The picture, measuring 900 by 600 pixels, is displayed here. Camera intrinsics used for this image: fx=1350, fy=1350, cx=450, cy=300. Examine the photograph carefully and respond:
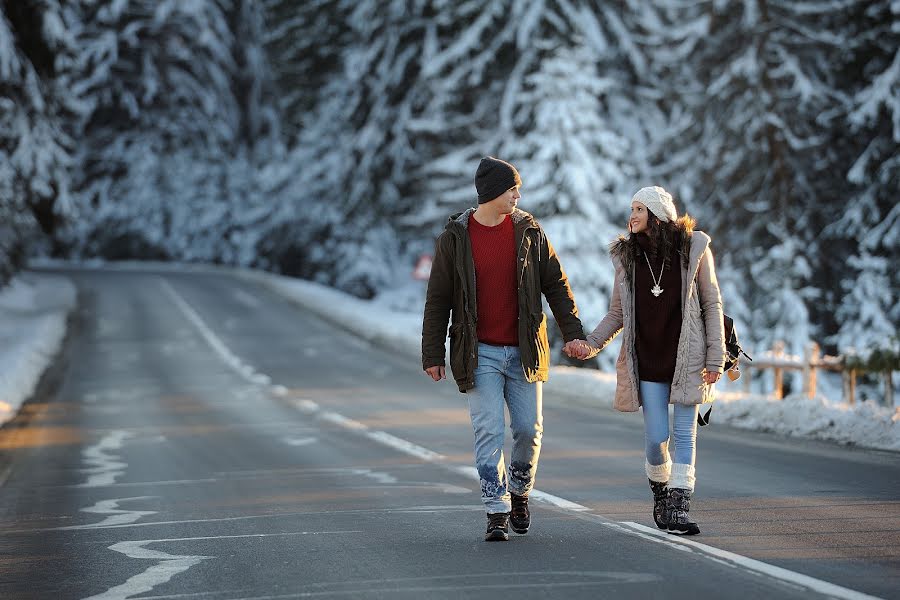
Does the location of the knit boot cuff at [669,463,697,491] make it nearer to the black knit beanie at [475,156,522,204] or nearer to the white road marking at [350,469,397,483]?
the black knit beanie at [475,156,522,204]

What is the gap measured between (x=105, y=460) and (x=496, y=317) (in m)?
7.08

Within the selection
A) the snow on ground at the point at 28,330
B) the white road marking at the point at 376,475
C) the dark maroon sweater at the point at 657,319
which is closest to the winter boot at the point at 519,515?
the dark maroon sweater at the point at 657,319

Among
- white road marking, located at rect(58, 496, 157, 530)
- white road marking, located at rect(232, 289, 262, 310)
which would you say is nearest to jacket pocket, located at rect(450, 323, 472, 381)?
white road marking, located at rect(58, 496, 157, 530)

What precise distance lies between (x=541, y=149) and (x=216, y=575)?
25799 mm

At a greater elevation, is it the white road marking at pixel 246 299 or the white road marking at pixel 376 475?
the white road marking at pixel 246 299

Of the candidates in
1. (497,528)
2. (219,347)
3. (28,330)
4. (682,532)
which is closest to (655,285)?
(682,532)

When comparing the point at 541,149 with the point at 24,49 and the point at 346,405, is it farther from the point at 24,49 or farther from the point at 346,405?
the point at 346,405

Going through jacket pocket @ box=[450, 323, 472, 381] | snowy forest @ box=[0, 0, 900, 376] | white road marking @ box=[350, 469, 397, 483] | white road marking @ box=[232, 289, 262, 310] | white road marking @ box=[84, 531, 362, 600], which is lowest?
white road marking @ box=[350, 469, 397, 483]

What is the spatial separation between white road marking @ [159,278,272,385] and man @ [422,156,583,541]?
1541 centimetres

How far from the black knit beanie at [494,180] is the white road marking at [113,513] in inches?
142

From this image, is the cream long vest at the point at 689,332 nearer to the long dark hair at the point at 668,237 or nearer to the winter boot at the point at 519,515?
the long dark hair at the point at 668,237

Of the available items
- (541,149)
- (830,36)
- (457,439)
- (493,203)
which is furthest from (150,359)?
(493,203)

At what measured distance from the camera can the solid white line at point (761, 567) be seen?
19.8ft

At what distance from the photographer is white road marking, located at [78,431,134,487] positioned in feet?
39.2
